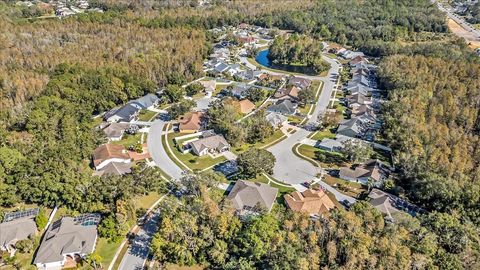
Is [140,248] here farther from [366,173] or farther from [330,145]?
[330,145]

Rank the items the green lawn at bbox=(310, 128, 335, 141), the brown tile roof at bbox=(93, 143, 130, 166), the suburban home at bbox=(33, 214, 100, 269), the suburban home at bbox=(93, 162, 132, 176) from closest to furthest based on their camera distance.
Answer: the suburban home at bbox=(33, 214, 100, 269) → the suburban home at bbox=(93, 162, 132, 176) → the brown tile roof at bbox=(93, 143, 130, 166) → the green lawn at bbox=(310, 128, 335, 141)

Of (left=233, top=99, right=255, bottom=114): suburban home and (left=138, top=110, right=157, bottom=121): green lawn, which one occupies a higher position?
(left=233, top=99, right=255, bottom=114): suburban home

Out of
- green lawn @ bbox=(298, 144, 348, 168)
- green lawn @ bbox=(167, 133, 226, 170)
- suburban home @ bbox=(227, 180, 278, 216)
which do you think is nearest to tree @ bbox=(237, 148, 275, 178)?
suburban home @ bbox=(227, 180, 278, 216)

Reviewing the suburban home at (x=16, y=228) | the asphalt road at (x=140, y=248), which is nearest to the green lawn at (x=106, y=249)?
the asphalt road at (x=140, y=248)

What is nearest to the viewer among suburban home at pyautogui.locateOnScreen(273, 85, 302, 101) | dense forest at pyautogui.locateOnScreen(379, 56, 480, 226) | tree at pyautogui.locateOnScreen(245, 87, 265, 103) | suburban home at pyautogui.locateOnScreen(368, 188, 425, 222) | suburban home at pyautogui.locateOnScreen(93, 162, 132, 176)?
suburban home at pyautogui.locateOnScreen(368, 188, 425, 222)

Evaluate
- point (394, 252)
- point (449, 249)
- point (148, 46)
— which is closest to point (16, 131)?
point (148, 46)

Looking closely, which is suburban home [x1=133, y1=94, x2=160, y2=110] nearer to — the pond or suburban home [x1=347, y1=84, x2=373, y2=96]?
the pond

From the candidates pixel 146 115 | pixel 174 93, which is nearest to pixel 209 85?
pixel 174 93

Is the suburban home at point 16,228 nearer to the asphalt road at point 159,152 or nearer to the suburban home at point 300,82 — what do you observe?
the asphalt road at point 159,152
